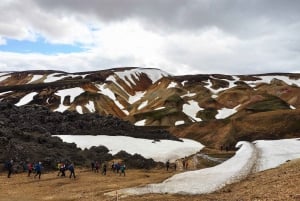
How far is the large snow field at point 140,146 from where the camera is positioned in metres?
85.2

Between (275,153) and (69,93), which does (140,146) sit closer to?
(275,153)

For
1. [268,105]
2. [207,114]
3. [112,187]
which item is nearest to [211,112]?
[207,114]

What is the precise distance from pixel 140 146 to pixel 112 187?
4150 cm

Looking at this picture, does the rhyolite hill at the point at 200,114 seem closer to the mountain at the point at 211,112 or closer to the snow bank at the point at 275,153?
the mountain at the point at 211,112

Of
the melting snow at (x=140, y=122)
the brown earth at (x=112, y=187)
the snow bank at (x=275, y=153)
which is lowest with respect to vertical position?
the brown earth at (x=112, y=187)

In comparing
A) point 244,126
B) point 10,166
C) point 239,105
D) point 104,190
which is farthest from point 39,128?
point 239,105

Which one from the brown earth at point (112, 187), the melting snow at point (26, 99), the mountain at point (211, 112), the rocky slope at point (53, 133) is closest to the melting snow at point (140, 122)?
the mountain at point (211, 112)

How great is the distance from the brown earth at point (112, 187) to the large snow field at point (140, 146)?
23598 mm

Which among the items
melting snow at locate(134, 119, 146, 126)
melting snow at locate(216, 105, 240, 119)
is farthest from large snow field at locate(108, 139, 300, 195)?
melting snow at locate(216, 105, 240, 119)

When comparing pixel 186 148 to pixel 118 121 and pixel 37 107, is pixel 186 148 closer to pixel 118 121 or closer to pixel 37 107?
pixel 118 121

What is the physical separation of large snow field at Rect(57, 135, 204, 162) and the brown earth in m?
23.6

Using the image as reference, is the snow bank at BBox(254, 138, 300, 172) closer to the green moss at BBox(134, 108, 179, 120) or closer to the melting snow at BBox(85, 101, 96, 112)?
the green moss at BBox(134, 108, 179, 120)

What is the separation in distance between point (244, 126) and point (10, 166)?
75563 millimetres

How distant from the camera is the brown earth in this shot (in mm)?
35406
